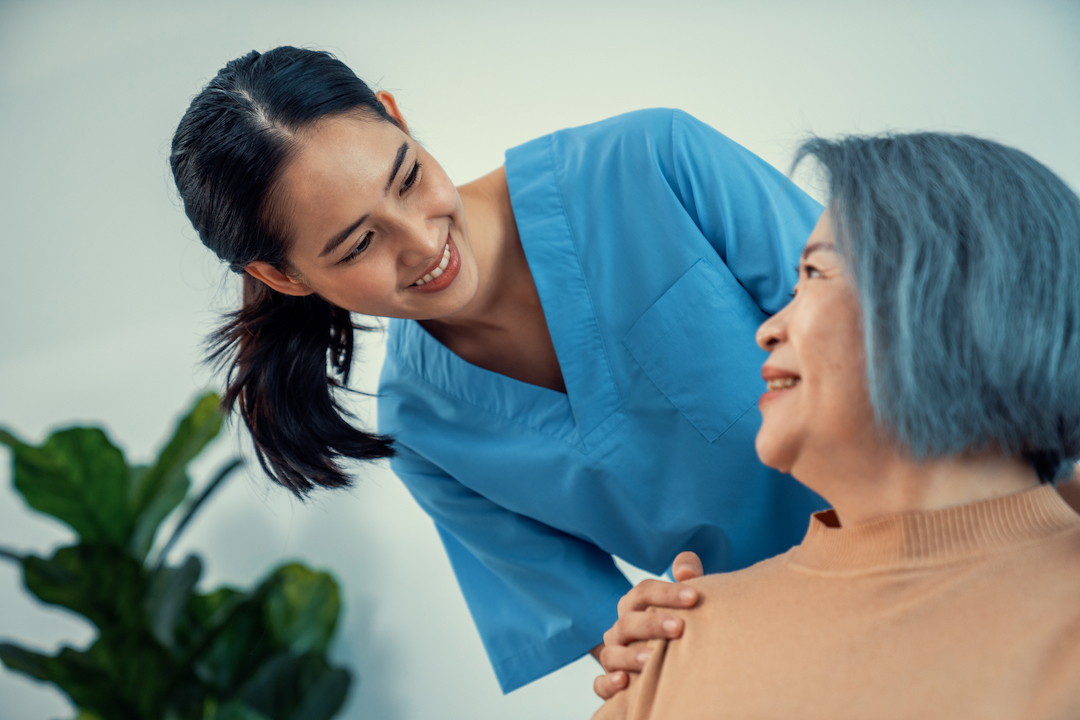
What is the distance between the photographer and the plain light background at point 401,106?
5.14 ft

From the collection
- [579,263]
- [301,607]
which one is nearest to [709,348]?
[579,263]

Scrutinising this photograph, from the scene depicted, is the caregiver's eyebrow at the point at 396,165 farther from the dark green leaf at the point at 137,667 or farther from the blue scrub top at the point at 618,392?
the dark green leaf at the point at 137,667

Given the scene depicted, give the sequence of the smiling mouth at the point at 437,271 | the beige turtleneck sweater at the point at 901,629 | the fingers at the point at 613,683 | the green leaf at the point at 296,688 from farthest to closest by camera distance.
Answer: the green leaf at the point at 296,688 < the smiling mouth at the point at 437,271 < the fingers at the point at 613,683 < the beige turtleneck sweater at the point at 901,629

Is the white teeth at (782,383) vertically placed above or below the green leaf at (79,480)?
above

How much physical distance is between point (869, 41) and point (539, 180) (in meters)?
0.88

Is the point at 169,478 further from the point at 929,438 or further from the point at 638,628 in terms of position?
the point at 929,438

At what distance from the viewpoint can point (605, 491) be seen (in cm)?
111

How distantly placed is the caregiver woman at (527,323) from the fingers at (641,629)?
264mm

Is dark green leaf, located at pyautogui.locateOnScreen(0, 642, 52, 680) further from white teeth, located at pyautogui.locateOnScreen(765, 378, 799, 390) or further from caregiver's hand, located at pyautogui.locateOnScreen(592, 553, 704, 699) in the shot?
white teeth, located at pyautogui.locateOnScreen(765, 378, 799, 390)

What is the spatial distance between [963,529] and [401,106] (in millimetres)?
1511

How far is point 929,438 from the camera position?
2.15 feet

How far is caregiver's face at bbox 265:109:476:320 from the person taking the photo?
869 millimetres

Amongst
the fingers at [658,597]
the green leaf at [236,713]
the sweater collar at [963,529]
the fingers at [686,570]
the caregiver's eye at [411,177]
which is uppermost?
the caregiver's eye at [411,177]

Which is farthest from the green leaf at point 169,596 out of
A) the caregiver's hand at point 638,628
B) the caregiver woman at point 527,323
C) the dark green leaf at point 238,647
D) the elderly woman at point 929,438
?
the elderly woman at point 929,438
